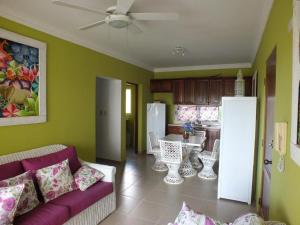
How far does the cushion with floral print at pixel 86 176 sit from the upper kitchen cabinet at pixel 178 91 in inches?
148

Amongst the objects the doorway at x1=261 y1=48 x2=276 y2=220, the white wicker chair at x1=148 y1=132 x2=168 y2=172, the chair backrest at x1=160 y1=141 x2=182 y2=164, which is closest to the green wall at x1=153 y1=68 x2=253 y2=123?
the white wicker chair at x1=148 y1=132 x2=168 y2=172

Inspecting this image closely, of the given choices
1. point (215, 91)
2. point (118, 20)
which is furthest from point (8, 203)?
point (215, 91)

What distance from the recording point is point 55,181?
2.18 meters

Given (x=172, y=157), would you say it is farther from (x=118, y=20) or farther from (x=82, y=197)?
(x=118, y=20)

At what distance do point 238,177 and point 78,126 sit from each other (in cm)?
273

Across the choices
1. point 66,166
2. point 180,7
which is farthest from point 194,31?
point 66,166

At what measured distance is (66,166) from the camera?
7.73 feet

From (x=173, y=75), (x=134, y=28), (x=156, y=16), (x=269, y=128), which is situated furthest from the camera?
(x=173, y=75)

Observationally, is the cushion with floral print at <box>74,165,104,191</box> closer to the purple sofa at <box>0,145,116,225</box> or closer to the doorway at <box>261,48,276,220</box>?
the purple sofa at <box>0,145,116,225</box>

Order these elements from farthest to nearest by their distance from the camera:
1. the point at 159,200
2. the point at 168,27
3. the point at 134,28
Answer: the point at 159,200 → the point at 168,27 → the point at 134,28

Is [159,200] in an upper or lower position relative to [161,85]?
lower

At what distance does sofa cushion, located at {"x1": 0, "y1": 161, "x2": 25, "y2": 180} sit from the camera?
1.99 m

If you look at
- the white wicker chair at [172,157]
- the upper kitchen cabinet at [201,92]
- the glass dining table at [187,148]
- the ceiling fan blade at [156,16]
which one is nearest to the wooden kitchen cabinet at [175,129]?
the upper kitchen cabinet at [201,92]

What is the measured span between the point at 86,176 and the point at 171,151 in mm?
1675
